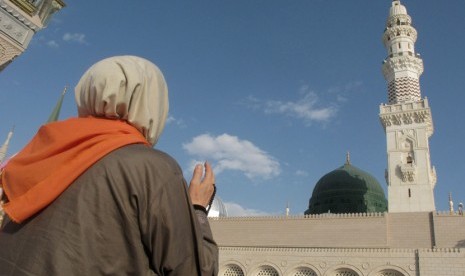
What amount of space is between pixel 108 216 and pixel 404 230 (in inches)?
727

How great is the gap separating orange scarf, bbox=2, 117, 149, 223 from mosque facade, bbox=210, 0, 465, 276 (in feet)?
53.8

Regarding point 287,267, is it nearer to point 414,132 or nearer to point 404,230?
point 404,230

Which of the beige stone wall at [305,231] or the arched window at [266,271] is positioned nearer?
the beige stone wall at [305,231]

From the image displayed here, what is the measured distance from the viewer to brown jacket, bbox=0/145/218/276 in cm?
89

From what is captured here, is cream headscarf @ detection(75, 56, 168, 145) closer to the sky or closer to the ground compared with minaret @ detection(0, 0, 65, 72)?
closer to the ground

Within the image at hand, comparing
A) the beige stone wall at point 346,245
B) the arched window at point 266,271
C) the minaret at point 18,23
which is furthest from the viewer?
the arched window at point 266,271

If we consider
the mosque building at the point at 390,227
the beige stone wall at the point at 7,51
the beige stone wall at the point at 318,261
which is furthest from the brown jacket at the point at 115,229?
the beige stone wall at the point at 318,261

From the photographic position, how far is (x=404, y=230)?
17047 mm

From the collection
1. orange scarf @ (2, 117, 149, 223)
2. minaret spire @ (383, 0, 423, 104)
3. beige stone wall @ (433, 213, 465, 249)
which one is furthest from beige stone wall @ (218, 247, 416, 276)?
orange scarf @ (2, 117, 149, 223)

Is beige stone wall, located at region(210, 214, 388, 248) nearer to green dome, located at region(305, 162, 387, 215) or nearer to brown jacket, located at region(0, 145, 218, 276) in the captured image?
green dome, located at region(305, 162, 387, 215)

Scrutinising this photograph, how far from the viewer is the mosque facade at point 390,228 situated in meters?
15.6

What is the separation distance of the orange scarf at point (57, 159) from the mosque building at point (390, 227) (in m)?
14.7

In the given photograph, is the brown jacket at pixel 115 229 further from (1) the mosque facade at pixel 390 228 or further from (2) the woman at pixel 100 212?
(1) the mosque facade at pixel 390 228

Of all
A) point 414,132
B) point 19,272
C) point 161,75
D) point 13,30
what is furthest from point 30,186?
point 414,132
